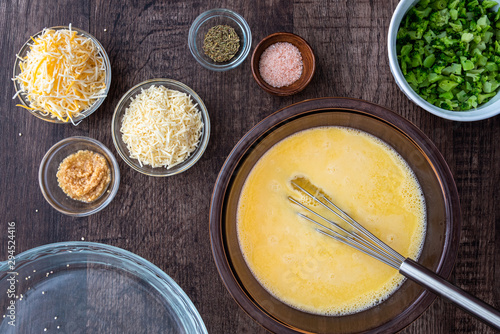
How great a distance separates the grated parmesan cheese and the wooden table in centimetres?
10

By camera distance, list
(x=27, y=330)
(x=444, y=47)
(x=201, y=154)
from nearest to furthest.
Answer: (x=27, y=330)
(x=444, y=47)
(x=201, y=154)

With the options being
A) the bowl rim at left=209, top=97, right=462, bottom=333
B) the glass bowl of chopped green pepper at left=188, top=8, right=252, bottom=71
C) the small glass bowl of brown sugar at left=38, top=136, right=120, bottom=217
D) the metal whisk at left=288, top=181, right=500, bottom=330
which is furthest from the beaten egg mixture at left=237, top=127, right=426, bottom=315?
the small glass bowl of brown sugar at left=38, top=136, right=120, bottom=217

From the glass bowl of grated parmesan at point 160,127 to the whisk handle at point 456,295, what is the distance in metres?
0.95

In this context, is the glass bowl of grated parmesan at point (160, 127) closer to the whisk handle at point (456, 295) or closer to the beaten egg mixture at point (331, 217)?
the beaten egg mixture at point (331, 217)

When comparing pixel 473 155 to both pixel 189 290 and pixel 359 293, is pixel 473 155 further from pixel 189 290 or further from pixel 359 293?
pixel 189 290

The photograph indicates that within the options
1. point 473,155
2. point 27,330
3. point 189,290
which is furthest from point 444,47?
point 27,330

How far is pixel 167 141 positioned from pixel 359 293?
3.22ft

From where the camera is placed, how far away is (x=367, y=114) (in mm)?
1496

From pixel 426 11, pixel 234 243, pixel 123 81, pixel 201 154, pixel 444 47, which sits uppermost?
pixel 426 11

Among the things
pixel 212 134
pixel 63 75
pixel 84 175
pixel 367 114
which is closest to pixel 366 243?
pixel 367 114

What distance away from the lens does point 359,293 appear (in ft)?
5.29

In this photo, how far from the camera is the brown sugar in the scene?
176 centimetres

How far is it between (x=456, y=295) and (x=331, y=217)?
1.74 ft

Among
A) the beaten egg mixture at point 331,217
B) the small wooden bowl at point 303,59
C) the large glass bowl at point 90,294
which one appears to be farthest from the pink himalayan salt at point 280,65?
the large glass bowl at point 90,294
